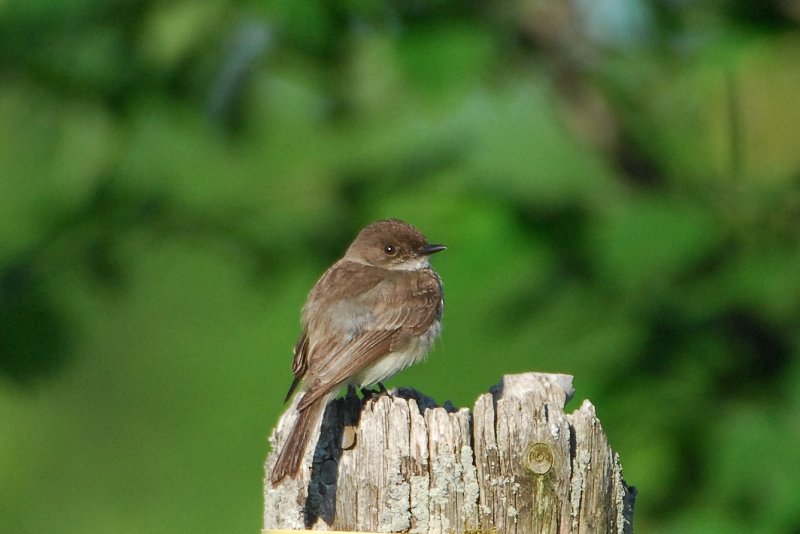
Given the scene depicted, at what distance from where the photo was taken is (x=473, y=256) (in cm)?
584

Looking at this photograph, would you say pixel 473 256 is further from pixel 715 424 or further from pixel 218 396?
pixel 218 396

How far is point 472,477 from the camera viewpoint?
12.7 ft

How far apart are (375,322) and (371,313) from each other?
0.18 ft

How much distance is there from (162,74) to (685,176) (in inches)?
97.5

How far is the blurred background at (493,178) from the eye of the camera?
584 centimetres

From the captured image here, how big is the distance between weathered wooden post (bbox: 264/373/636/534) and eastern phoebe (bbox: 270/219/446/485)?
1.00 metres

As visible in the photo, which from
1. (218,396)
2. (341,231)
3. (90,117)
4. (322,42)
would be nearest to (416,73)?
(322,42)

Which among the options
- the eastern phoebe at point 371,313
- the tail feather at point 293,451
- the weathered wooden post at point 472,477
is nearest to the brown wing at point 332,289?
the eastern phoebe at point 371,313

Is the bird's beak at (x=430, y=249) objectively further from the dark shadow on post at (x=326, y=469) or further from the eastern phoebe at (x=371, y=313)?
the dark shadow on post at (x=326, y=469)

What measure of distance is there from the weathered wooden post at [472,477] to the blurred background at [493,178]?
1.81 metres

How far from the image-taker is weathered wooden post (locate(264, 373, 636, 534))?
3838 millimetres

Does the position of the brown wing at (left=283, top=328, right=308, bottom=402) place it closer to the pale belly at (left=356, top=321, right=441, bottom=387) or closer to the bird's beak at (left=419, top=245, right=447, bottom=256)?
the pale belly at (left=356, top=321, right=441, bottom=387)

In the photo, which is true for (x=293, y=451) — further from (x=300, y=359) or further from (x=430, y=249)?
(x=430, y=249)

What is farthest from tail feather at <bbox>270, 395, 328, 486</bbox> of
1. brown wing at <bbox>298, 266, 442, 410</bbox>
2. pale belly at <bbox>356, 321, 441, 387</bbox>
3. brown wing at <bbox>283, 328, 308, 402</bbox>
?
pale belly at <bbox>356, 321, 441, 387</bbox>
